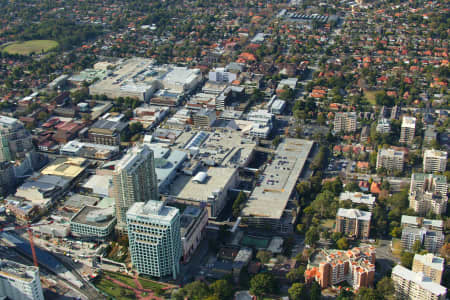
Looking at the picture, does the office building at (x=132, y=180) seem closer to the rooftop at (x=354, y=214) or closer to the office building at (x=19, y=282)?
the office building at (x=19, y=282)

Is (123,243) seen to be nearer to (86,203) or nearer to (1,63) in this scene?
(86,203)

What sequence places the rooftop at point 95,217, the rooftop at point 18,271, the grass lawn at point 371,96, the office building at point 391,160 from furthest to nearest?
the grass lawn at point 371,96 < the office building at point 391,160 < the rooftop at point 95,217 < the rooftop at point 18,271

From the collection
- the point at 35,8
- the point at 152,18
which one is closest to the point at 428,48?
the point at 152,18

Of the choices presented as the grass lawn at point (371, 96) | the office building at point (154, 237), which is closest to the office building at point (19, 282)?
the office building at point (154, 237)

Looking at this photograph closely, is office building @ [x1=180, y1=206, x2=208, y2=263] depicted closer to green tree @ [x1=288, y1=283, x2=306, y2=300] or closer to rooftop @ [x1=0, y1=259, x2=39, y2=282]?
green tree @ [x1=288, y1=283, x2=306, y2=300]

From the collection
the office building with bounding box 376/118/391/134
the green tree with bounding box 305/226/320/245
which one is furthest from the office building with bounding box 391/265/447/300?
the office building with bounding box 376/118/391/134

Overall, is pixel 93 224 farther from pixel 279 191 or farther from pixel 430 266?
pixel 430 266

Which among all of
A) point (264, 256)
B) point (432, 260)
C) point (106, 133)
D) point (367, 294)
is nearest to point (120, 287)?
point (264, 256)
